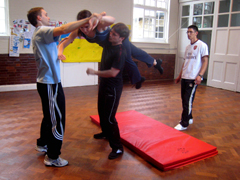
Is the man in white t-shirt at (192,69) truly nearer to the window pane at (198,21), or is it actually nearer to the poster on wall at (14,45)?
the poster on wall at (14,45)

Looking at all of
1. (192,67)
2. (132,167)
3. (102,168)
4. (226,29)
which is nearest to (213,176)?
(132,167)

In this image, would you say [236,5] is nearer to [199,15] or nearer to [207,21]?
[207,21]

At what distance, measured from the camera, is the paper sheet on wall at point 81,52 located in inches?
258

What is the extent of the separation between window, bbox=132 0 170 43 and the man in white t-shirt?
15.1 feet

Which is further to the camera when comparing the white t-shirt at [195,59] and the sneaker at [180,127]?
the sneaker at [180,127]

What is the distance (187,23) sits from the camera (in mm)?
8188

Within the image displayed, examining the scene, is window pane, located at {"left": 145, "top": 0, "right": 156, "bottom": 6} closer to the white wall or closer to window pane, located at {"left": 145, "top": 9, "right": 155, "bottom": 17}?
window pane, located at {"left": 145, "top": 9, "right": 155, "bottom": 17}

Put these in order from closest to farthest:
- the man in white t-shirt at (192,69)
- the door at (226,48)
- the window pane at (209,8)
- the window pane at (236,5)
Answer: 1. the man in white t-shirt at (192,69)
2. the window pane at (236,5)
3. the door at (226,48)
4. the window pane at (209,8)

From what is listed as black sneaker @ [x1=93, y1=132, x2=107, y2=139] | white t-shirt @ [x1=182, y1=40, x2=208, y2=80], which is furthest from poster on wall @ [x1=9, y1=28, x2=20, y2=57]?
white t-shirt @ [x1=182, y1=40, x2=208, y2=80]

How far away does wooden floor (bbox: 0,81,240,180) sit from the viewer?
7.33 feet

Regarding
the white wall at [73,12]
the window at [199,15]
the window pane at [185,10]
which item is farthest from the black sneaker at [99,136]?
the window pane at [185,10]

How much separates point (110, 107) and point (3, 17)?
4934 millimetres

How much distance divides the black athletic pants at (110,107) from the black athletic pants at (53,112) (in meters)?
0.49

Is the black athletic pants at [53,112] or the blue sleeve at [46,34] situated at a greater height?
the blue sleeve at [46,34]
